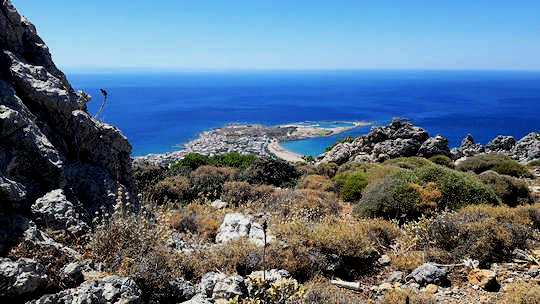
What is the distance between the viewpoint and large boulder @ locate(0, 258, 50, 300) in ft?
15.5

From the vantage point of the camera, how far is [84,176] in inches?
308

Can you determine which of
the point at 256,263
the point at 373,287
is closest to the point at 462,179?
the point at 373,287

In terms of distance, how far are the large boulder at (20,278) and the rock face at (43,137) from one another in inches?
47.3

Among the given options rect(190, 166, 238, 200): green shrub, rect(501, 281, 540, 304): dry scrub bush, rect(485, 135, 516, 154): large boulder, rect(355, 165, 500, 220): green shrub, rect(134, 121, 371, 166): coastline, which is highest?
rect(501, 281, 540, 304): dry scrub bush

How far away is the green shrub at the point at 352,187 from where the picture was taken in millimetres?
16062

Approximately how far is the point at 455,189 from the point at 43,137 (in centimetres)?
1049

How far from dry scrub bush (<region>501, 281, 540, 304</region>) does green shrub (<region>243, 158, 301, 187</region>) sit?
12146 millimetres

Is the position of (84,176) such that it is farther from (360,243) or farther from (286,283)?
(360,243)

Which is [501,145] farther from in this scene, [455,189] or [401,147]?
[455,189]

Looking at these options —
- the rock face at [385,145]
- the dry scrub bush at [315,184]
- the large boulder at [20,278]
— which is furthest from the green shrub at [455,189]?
the rock face at [385,145]

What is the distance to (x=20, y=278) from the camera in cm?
480

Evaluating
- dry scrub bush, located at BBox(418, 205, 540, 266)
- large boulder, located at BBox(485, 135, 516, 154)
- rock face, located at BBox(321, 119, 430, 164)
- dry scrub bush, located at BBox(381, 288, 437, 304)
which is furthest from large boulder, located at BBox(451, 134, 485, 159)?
dry scrub bush, located at BBox(381, 288, 437, 304)

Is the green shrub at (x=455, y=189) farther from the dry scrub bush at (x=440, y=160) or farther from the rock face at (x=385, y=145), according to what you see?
the rock face at (x=385, y=145)

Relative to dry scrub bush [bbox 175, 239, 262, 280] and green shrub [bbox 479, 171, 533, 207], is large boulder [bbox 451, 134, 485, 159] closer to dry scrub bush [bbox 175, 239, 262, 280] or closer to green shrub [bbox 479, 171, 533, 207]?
green shrub [bbox 479, 171, 533, 207]
